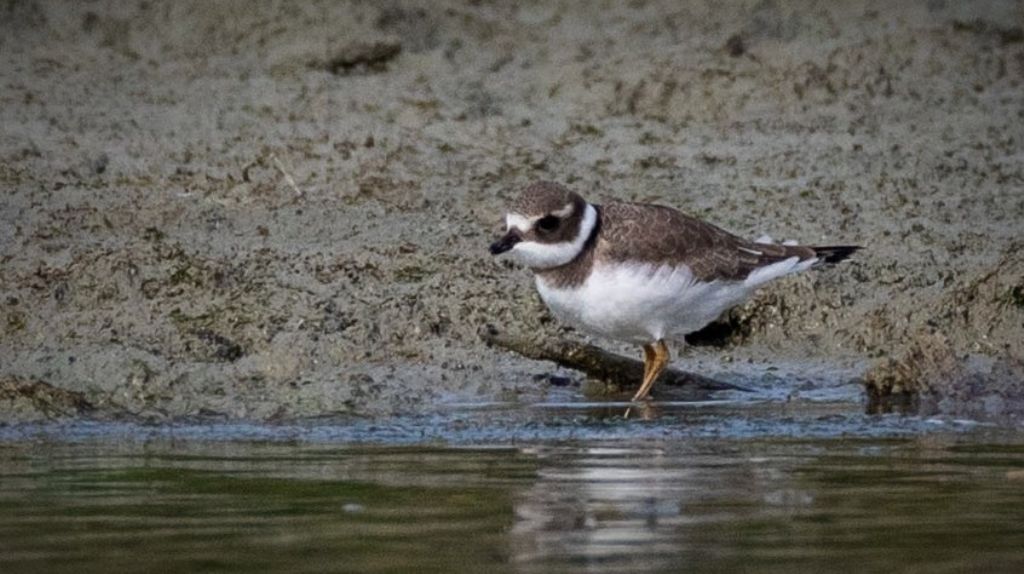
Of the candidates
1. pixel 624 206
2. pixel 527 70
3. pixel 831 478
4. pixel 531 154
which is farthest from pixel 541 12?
pixel 831 478

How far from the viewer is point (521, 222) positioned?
10.3m

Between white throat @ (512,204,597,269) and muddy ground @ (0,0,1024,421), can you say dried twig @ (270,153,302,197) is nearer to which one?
muddy ground @ (0,0,1024,421)

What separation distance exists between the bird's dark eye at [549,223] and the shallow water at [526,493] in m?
0.78

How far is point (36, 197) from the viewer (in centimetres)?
1230

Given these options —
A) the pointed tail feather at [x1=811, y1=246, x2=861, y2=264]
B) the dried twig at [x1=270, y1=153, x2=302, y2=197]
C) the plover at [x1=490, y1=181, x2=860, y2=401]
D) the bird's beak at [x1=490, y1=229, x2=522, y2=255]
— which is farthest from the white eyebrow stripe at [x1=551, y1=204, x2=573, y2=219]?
the dried twig at [x1=270, y1=153, x2=302, y2=197]

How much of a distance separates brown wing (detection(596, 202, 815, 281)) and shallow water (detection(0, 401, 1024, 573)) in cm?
68

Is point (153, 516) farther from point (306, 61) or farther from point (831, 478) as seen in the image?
point (306, 61)

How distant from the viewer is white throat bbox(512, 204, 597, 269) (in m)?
10.2

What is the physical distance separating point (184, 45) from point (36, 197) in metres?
2.37

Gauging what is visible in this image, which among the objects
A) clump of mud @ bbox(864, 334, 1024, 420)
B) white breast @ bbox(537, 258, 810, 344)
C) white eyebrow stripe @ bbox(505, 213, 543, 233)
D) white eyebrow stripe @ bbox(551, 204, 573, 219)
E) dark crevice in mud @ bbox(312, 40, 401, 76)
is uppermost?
dark crevice in mud @ bbox(312, 40, 401, 76)

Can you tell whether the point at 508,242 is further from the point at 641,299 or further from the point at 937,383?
the point at 937,383

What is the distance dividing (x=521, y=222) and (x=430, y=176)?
267 cm

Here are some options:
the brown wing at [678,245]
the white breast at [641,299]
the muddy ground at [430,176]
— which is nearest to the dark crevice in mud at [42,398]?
the muddy ground at [430,176]

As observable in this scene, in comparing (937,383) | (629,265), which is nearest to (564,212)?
(629,265)
